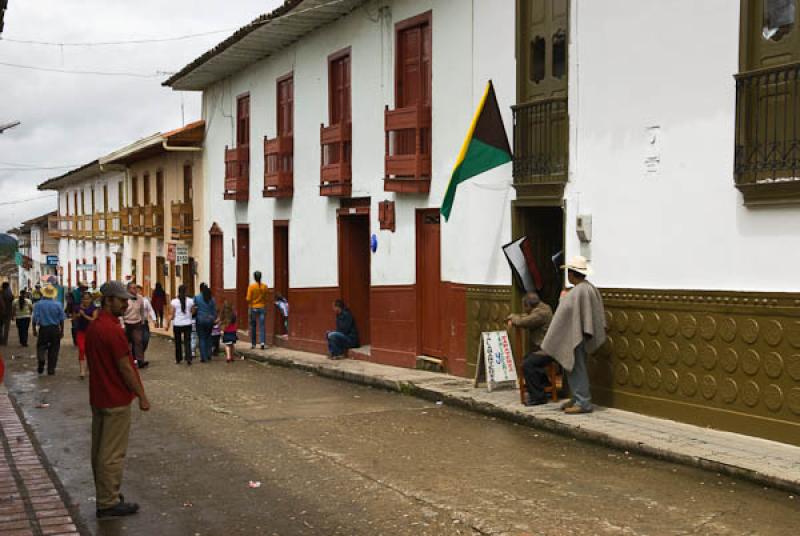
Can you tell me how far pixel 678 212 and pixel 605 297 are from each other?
1.48 metres

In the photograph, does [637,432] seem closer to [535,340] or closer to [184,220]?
[535,340]

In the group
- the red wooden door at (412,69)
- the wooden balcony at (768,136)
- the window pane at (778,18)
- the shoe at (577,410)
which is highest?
the red wooden door at (412,69)

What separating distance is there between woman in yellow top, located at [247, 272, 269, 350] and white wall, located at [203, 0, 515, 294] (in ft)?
2.48

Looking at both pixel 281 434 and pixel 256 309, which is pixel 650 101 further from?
pixel 256 309

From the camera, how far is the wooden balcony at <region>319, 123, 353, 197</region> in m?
18.5

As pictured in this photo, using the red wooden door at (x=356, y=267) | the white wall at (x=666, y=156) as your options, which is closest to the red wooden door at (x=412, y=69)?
the red wooden door at (x=356, y=267)

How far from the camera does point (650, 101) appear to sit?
1078cm

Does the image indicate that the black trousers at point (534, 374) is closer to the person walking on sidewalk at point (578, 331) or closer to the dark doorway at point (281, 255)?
the person walking on sidewalk at point (578, 331)

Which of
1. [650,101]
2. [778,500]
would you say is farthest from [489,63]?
[778,500]

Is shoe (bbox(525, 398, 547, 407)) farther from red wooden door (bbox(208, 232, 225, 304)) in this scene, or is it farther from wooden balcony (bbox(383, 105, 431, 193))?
red wooden door (bbox(208, 232, 225, 304))

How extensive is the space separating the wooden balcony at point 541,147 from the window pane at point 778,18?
314 centimetres

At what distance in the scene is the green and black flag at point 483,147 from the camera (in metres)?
13.1

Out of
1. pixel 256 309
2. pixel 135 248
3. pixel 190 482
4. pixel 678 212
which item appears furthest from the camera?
pixel 135 248

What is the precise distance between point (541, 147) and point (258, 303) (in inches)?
395
